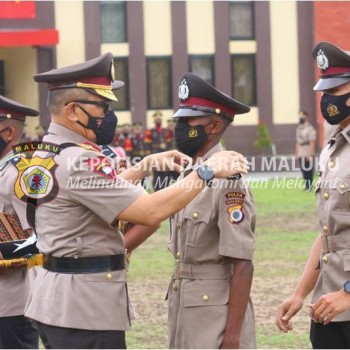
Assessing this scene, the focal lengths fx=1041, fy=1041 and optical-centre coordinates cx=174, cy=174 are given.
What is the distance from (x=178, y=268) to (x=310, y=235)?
10.3m

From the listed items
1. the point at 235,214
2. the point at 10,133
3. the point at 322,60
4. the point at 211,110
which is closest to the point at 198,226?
the point at 235,214

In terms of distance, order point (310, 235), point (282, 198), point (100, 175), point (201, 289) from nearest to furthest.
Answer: point (100, 175) < point (201, 289) < point (310, 235) < point (282, 198)

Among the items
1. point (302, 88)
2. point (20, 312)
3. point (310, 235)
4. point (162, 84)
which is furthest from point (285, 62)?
point (20, 312)

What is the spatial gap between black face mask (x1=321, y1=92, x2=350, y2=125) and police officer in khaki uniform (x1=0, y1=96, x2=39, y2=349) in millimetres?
1665

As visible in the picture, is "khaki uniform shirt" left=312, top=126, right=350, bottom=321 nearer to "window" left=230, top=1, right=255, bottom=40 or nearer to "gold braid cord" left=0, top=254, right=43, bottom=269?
"gold braid cord" left=0, top=254, right=43, bottom=269

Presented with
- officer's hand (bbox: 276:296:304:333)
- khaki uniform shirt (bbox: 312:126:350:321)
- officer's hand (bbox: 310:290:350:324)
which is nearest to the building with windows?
officer's hand (bbox: 276:296:304:333)

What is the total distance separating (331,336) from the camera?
5.23 m

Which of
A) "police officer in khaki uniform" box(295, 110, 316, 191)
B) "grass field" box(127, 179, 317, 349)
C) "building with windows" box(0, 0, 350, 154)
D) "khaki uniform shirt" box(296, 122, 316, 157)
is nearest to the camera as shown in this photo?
"grass field" box(127, 179, 317, 349)

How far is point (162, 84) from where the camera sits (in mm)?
36406

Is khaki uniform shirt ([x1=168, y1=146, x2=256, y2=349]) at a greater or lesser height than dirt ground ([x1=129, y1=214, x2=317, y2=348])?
greater

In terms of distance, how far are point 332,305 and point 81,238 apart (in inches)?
47.8

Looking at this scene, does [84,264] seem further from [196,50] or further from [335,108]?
[196,50]

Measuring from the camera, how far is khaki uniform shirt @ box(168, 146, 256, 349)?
512cm

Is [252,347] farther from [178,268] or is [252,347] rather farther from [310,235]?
[310,235]
